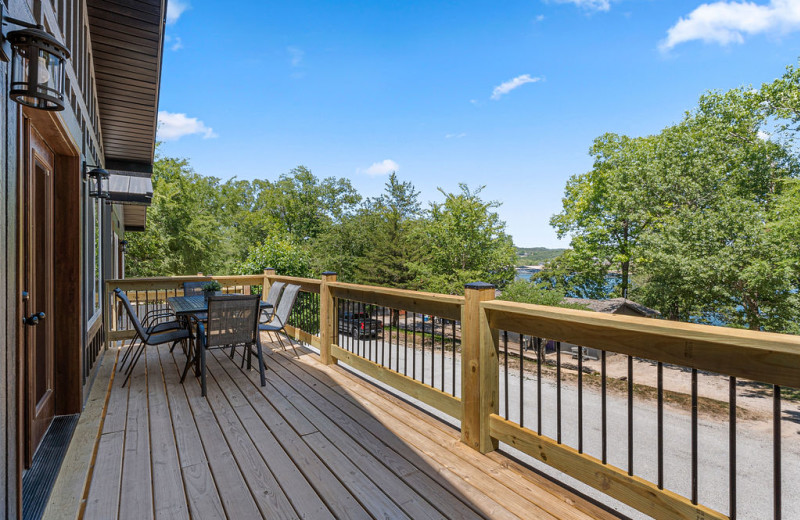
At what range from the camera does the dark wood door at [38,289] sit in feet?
6.53

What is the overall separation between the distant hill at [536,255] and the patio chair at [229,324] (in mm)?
23335

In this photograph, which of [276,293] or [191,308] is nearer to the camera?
[191,308]

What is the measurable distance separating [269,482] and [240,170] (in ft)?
114

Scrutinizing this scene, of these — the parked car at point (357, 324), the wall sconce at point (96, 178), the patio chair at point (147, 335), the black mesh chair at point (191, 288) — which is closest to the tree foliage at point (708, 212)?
the parked car at point (357, 324)

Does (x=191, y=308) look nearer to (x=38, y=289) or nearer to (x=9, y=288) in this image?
(x=38, y=289)

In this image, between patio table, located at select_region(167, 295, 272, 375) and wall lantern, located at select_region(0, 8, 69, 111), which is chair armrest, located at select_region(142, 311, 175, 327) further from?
wall lantern, located at select_region(0, 8, 69, 111)

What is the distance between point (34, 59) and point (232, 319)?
261cm

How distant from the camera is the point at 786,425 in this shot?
12000 millimetres

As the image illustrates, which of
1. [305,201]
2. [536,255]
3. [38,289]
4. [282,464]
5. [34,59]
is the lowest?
[282,464]

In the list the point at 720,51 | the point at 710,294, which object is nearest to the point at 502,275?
the point at 710,294

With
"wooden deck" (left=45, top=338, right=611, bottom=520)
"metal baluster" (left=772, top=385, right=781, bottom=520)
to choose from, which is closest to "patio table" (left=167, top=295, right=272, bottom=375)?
"wooden deck" (left=45, top=338, right=611, bottom=520)

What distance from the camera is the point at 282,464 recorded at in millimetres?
2271

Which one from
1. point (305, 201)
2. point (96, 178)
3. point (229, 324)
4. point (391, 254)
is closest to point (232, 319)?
point (229, 324)

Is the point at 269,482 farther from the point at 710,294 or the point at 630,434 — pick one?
the point at 710,294
